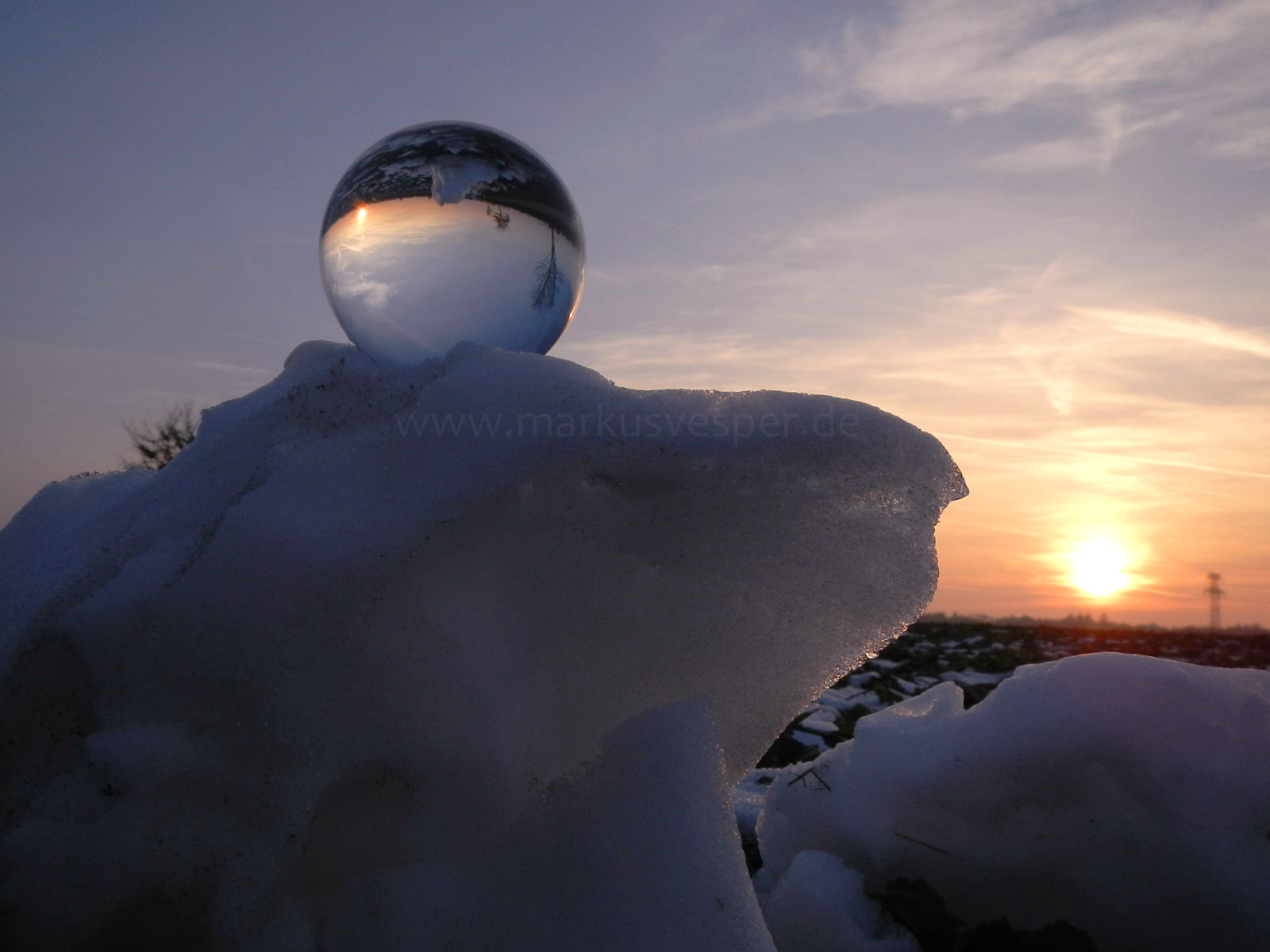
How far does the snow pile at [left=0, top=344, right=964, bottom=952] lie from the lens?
125 centimetres

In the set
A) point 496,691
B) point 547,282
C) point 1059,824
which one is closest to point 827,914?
point 1059,824

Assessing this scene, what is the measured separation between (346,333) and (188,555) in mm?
968

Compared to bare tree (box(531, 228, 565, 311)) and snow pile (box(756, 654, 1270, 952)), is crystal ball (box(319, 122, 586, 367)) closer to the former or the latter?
bare tree (box(531, 228, 565, 311))

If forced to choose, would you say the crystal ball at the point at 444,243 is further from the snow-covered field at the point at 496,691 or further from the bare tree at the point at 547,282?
the snow-covered field at the point at 496,691

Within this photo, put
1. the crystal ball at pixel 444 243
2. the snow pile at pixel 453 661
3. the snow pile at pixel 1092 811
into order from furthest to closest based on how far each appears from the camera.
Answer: the crystal ball at pixel 444 243 → the snow pile at pixel 1092 811 → the snow pile at pixel 453 661

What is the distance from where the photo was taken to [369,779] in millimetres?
1334

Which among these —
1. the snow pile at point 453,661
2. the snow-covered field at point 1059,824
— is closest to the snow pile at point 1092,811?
the snow-covered field at point 1059,824

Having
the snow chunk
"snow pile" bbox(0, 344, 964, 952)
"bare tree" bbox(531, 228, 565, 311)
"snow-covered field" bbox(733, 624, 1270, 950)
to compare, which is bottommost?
the snow chunk

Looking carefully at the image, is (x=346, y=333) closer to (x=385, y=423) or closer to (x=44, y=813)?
(x=385, y=423)

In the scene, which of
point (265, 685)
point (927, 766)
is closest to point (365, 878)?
point (265, 685)

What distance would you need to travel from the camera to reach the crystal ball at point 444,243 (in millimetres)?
1846

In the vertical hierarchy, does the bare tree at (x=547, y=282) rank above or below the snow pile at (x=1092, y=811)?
above

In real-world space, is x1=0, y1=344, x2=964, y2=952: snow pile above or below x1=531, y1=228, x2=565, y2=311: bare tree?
below

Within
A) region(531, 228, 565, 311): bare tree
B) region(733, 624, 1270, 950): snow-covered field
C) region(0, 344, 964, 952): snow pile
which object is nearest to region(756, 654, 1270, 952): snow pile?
region(733, 624, 1270, 950): snow-covered field
